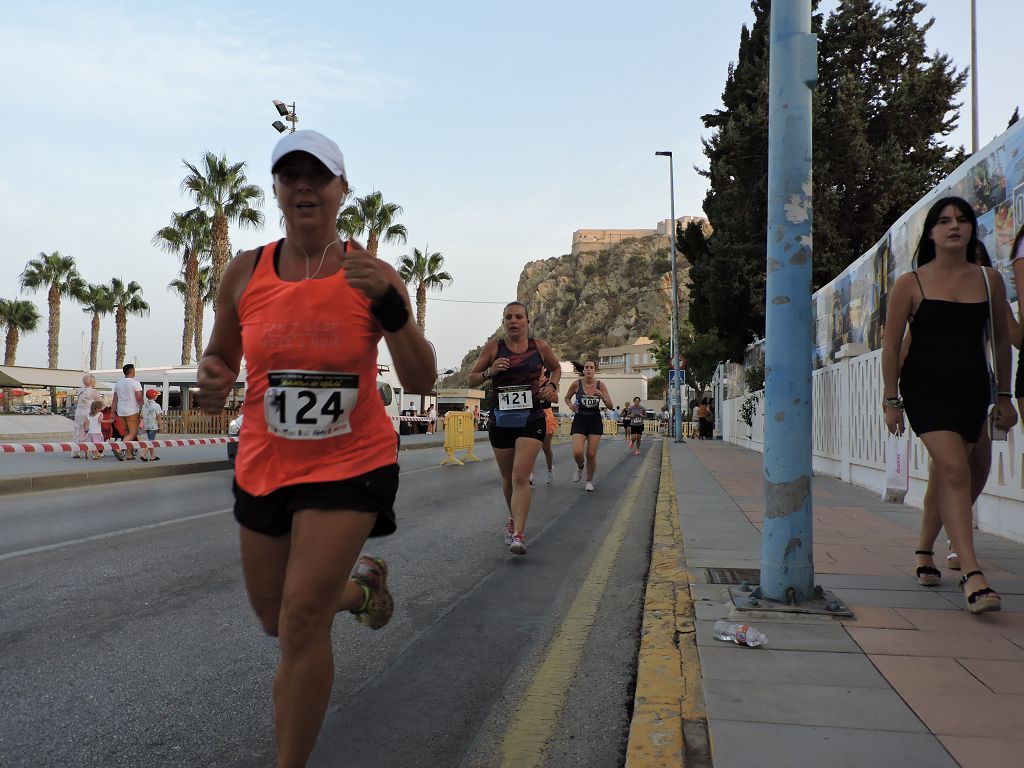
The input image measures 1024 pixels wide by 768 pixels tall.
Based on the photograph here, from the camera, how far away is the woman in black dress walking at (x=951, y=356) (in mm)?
4023

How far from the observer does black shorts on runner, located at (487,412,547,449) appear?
622 cm

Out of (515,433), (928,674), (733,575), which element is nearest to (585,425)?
(515,433)

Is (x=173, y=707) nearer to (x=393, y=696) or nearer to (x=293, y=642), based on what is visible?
(x=393, y=696)

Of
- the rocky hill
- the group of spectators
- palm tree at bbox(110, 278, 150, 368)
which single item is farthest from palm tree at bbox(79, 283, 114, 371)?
the rocky hill

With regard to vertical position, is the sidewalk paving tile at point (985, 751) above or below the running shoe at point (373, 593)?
below

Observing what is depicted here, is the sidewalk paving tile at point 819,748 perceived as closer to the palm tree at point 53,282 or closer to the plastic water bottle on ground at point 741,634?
the plastic water bottle on ground at point 741,634

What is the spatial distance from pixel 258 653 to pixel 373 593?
1316 mm

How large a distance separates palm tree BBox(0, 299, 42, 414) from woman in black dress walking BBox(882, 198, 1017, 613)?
2409 inches

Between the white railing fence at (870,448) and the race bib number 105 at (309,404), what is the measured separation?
3191mm

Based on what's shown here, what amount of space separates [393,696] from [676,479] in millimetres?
9519

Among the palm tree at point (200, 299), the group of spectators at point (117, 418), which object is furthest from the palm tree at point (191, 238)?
the group of spectators at point (117, 418)

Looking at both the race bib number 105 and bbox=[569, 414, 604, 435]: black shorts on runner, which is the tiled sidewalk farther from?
bbox=[569, 414, 604, 435]: black shorts on runner

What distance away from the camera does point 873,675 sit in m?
2.98

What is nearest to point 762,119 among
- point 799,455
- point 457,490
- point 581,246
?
point 457,490
